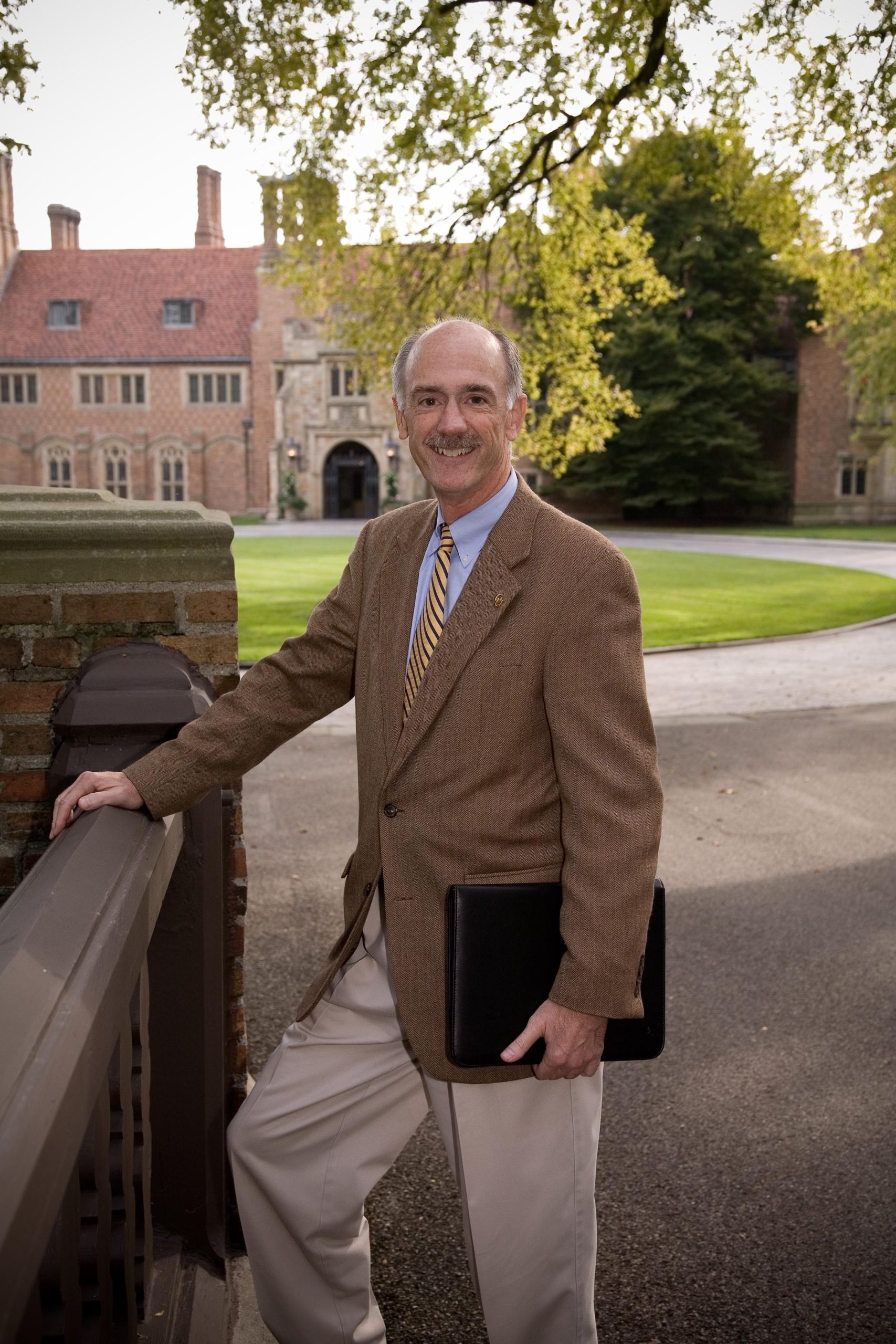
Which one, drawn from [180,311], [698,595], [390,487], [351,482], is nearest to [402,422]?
[698,595]

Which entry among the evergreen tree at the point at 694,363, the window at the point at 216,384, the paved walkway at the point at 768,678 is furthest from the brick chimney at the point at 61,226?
the paved walkway at the point at 768,678

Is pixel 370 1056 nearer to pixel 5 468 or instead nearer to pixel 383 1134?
pixel 383 1134

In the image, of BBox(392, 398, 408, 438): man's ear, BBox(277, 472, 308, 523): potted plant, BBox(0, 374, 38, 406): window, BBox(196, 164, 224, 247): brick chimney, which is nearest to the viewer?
BBox(392, 398, 408, 438): man's ear

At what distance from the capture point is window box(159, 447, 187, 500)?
51094 mm

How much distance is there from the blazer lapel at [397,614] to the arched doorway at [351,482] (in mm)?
46175

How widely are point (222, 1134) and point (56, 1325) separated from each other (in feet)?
2.40

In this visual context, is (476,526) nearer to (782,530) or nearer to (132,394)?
(782,530)

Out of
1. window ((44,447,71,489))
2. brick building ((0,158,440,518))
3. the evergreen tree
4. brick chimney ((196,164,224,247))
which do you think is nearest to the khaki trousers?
the evergreen tree

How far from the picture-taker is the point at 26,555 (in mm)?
2307

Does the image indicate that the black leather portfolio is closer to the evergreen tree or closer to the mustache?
the mustache

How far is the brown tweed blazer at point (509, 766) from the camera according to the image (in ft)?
6.02

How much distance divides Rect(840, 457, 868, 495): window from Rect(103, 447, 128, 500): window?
2965 centimetres

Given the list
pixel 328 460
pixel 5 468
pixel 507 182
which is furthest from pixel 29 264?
pixel 507 182

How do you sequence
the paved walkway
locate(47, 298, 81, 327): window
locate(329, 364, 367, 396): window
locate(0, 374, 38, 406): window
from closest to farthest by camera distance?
the paved walkway
locate(329, 364, 367, 396): window
locate(0, 374, 38, 406): window
locate(47, 298, 81, 327): window
